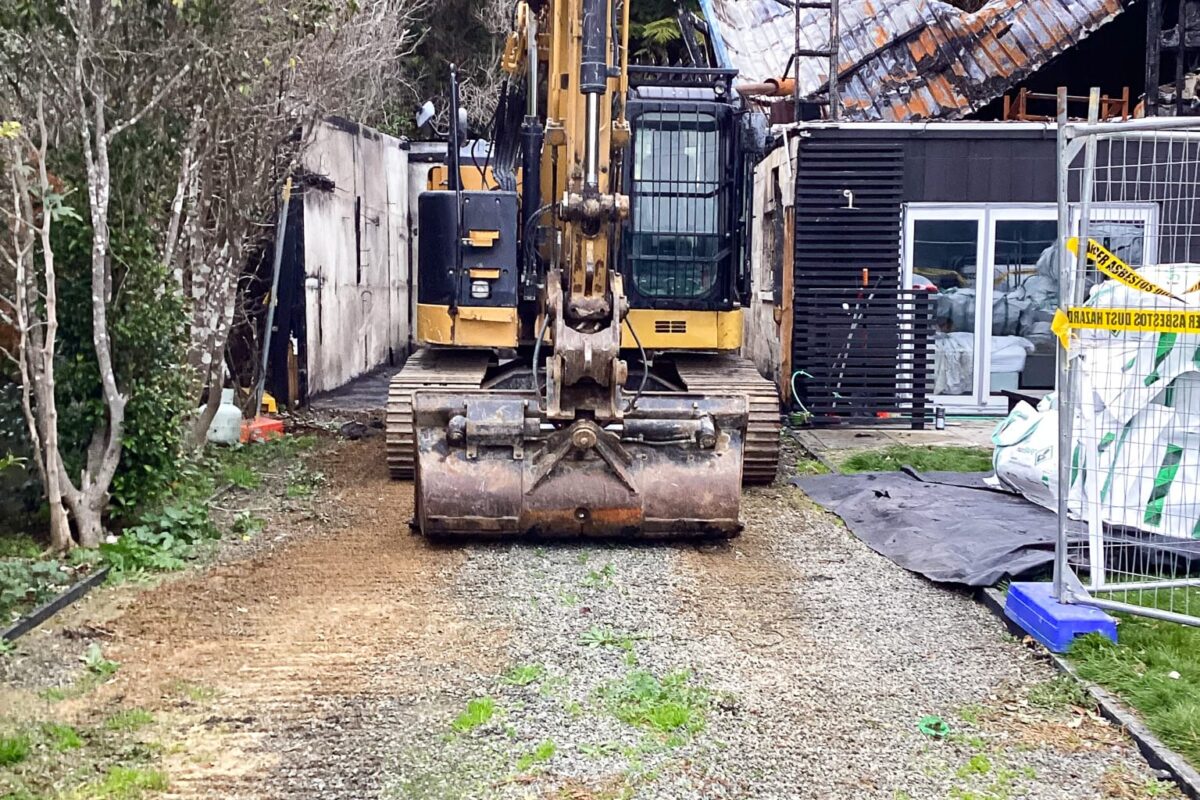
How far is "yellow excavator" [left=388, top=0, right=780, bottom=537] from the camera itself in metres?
7.32

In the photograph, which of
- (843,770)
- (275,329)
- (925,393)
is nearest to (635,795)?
(843,770)

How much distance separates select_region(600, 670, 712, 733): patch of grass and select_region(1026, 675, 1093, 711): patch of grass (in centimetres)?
127

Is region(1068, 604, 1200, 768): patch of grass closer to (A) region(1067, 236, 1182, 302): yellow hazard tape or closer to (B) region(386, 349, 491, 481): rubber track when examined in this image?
(A) region(1067, 236, 1182, 302): yellow hazard tape

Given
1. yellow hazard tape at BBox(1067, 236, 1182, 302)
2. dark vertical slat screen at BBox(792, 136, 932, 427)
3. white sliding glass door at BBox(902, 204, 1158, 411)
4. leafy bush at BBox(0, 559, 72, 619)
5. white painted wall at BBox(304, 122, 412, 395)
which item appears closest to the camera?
yellow hazard tape at BBox(1067, 236, 1182, 302)

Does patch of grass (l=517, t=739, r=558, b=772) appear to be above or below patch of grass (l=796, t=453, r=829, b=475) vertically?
below

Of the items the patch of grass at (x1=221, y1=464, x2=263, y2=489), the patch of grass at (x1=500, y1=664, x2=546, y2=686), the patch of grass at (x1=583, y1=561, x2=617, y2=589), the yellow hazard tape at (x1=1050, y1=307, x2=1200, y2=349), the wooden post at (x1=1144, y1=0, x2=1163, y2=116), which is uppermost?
the wooden post at (x1=1144, y1=0, x2=1163, y2=116)

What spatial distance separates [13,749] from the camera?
4379 mm

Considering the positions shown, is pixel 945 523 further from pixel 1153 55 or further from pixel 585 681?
pixel 1153 55

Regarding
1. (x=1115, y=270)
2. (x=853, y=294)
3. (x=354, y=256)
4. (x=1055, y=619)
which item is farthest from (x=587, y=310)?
(x=354, y=256)

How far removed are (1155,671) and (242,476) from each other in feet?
21.3

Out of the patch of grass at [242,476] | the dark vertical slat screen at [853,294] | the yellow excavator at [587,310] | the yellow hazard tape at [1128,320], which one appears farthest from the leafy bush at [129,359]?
the dark vertical slat screen at [853,294]

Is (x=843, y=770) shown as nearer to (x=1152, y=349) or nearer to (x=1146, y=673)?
(x=1146, y=673)

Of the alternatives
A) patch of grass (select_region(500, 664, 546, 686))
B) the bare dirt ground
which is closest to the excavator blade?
the bare dirt ground

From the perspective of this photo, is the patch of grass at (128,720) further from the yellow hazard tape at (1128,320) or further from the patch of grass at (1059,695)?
the yellow hazard tape at (1128,320)
